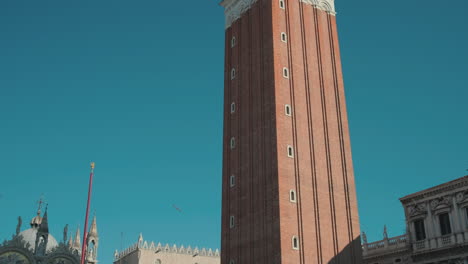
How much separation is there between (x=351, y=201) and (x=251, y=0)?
59.2 feet

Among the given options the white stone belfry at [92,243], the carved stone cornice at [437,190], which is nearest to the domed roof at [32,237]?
the white stone belfry at [92,243]

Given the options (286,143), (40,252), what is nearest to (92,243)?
(40,252)

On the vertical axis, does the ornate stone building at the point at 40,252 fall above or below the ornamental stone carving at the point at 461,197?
below

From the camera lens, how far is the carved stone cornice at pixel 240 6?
139 ft

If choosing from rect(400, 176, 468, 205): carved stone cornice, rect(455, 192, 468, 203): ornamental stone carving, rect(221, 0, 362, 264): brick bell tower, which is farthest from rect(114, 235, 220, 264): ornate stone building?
rect(455, 192, 468, 203): ornamental stone carving

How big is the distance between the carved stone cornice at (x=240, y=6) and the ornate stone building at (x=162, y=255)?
26.5 meters

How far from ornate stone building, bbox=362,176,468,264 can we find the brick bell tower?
200 inches

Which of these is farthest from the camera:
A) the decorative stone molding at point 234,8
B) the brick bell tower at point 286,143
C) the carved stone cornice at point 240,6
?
the decorative stone molding at point 234,8

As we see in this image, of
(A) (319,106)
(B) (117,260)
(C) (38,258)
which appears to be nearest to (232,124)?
(A) (319,106)

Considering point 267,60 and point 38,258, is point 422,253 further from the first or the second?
point 38,258

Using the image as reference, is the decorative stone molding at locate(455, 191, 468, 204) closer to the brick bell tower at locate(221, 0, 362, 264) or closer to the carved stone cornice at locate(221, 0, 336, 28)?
the brick bell tower at locate(221, 0, 362, 264)

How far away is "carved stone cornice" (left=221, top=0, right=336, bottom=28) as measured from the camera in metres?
42.4

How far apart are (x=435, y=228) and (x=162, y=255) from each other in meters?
31.7

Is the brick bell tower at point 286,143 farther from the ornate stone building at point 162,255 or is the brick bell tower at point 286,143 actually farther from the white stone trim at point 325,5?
the ornate stone building at point 162,255
